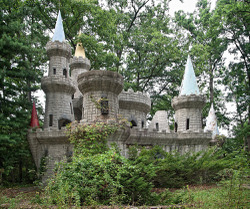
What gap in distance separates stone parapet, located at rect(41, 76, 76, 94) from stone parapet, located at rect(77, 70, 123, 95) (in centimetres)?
550

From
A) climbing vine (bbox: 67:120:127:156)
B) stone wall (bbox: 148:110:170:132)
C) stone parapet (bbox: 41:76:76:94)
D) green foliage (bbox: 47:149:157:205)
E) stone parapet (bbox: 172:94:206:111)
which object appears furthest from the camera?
stone wall (bbox: 148:110:170:132)

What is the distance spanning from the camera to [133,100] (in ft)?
61.1

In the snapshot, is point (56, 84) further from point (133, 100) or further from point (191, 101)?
point (191, 101)

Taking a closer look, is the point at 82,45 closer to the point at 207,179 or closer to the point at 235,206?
the point at 207,179

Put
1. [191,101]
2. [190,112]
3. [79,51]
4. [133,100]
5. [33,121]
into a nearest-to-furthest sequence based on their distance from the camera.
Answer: [33,121], [133,100], [191,101], [190,112], [79,51]

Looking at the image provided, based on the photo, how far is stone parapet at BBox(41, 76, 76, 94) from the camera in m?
18.9

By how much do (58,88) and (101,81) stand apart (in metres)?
6.77

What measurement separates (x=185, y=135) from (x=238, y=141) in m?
14.6

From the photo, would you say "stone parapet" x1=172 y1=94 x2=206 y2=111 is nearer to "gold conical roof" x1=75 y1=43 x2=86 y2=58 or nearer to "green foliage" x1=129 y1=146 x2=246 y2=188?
"green foliage" x1=129 y1=146 x2=246 y2=188

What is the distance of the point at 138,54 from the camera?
94.5 ft

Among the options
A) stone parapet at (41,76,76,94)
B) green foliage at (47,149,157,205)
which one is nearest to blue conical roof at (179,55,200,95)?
stone parapet at (41,76,76,94)

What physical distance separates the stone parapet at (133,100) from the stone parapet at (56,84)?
4106 millimetres

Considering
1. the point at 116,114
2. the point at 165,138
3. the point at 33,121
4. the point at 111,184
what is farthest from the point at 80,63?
the point at 111,184

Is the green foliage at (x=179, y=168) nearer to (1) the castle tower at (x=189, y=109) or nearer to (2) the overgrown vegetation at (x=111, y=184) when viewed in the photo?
(2) the overgrown vegetation at (x=111, y=184)
